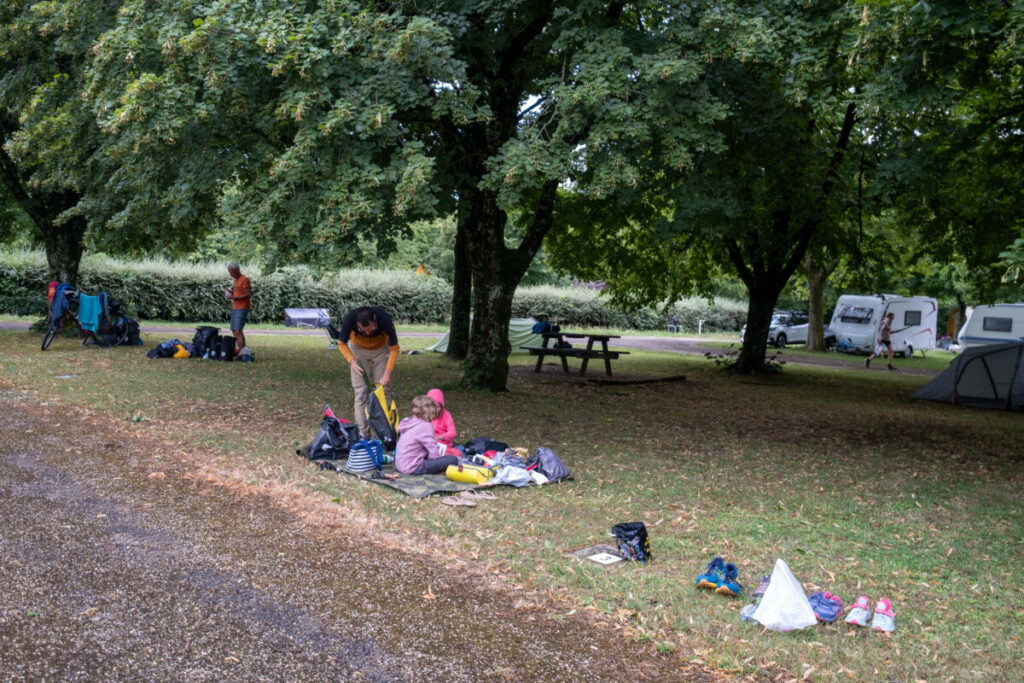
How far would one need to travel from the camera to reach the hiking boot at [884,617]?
4453mm

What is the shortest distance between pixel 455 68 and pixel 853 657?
740cm

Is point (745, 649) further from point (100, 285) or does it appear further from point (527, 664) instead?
point (100, 285)

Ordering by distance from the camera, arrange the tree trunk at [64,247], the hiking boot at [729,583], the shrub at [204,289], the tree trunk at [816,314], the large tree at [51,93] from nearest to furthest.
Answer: the hiking boot at [729,583], the large tree at [51,93], the tree trunk at [64,247], the shrub at [204,289], the tree trunk at [816,314]

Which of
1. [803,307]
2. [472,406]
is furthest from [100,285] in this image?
[803,307]

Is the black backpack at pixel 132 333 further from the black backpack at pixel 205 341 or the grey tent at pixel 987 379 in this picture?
the grey tent at pixel 987 379

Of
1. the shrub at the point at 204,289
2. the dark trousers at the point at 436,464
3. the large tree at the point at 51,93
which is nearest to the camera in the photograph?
the dark trousers at the point at 436,464

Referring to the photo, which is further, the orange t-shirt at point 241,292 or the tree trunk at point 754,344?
the tree trunk at point 754,344

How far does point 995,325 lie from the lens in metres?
29.5

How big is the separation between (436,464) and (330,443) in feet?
3.88

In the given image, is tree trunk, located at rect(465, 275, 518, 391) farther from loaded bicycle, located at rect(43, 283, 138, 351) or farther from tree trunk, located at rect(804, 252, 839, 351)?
tree trunk, located at rect(804, 252, 839, 351)

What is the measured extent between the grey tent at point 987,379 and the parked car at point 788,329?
18.9 m

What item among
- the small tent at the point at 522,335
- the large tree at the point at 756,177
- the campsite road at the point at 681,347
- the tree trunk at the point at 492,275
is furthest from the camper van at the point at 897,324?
the tree trunk at the point at 492,275

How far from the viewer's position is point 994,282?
54.1ft

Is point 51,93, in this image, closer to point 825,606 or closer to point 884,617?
point 825,606
